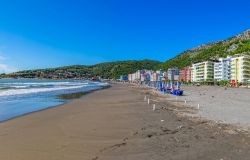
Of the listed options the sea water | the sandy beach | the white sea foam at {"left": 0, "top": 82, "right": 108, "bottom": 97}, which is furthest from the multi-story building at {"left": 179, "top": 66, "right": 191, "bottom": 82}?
the sandy beach

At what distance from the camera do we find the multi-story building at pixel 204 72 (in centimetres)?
15325

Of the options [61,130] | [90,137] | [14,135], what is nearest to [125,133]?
[90,137]

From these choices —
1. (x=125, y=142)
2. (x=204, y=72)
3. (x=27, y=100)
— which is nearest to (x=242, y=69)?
(x=204, y=72)

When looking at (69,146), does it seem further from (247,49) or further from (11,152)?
(247,49)

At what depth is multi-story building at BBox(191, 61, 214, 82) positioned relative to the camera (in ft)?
503

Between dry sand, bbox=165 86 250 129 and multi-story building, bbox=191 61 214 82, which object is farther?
multi-story building, bbox=191 61 214 82

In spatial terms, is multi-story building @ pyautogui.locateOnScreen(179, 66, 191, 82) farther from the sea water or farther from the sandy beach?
the sandy beach

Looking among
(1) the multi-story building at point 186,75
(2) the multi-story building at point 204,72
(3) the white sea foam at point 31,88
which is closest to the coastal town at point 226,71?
(2) the multi-story building at point 204,72

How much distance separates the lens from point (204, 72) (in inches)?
6196

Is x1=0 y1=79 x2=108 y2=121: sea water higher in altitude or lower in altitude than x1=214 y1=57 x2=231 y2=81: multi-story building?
lower

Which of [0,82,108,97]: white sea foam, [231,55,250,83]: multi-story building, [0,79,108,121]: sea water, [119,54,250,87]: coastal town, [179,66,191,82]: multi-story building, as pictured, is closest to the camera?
[0,79,108,121]: sea water

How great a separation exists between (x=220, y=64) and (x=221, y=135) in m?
135

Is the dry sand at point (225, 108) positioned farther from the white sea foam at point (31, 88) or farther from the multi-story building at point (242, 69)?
the multi-story building at point (242, 69)

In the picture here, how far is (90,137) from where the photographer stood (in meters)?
11.9
